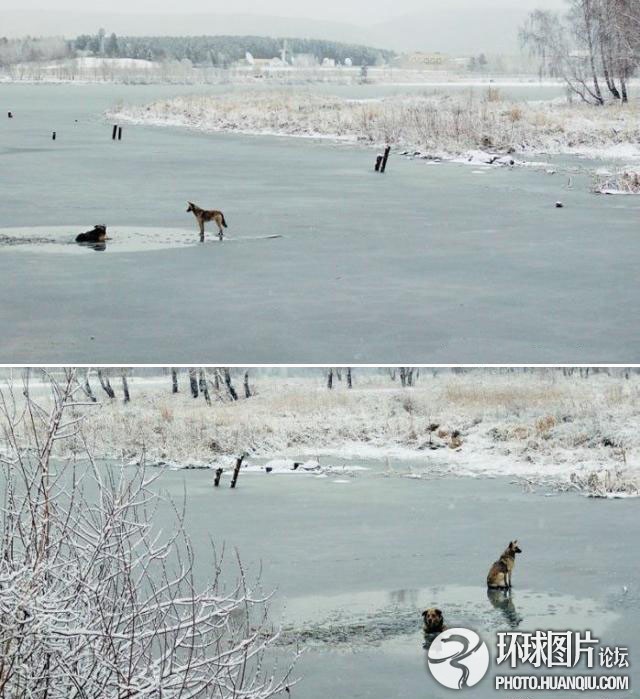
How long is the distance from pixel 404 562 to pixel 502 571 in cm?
197

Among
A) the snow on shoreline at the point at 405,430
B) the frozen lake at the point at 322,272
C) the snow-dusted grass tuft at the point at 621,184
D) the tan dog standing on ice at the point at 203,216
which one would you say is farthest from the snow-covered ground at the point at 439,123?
the tan dog standing on ice at the point at 203,216

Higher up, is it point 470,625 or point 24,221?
point 24,221

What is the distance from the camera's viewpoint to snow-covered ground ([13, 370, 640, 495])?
74.9 feet

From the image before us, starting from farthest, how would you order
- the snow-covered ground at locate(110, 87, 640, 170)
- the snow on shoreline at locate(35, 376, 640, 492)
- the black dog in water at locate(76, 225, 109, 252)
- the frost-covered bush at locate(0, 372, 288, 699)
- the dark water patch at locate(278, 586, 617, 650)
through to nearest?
1. the snow-covered ground at locate(110, 87, 640, 170)
2. the snow on shoreline at locate(35, 376, 640, 492)
3. the black dog in water at locate(76, 225, 109, 252)
4. the dark water patch at locate(278, 586, 617, 650)
5. the frost-covered bush at locate(0, 372, 288, 699)

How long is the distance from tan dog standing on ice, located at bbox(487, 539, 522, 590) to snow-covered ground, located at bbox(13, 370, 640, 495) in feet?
26.0

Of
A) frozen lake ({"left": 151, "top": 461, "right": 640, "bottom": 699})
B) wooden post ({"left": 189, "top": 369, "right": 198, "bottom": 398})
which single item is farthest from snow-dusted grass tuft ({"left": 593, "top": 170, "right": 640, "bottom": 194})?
wooden post ({"left": 189, "top": 369, "right": 198, "bottom": 398})

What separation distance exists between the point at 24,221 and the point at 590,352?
416 inches

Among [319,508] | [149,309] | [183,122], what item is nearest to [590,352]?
[149,309]

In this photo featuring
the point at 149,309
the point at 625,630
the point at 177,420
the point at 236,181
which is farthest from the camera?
the point at 177,420

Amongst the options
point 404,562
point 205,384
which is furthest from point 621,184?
point 404,562

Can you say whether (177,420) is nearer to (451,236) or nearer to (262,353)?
(451,236)

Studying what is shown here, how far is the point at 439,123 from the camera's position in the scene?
1569 inches

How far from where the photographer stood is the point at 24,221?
19.2m

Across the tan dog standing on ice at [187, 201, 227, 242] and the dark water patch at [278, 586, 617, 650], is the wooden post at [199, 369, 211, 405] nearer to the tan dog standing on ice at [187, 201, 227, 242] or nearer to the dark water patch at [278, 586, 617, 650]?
the tan dog standing on ice at [187, 201, 227, 242]
